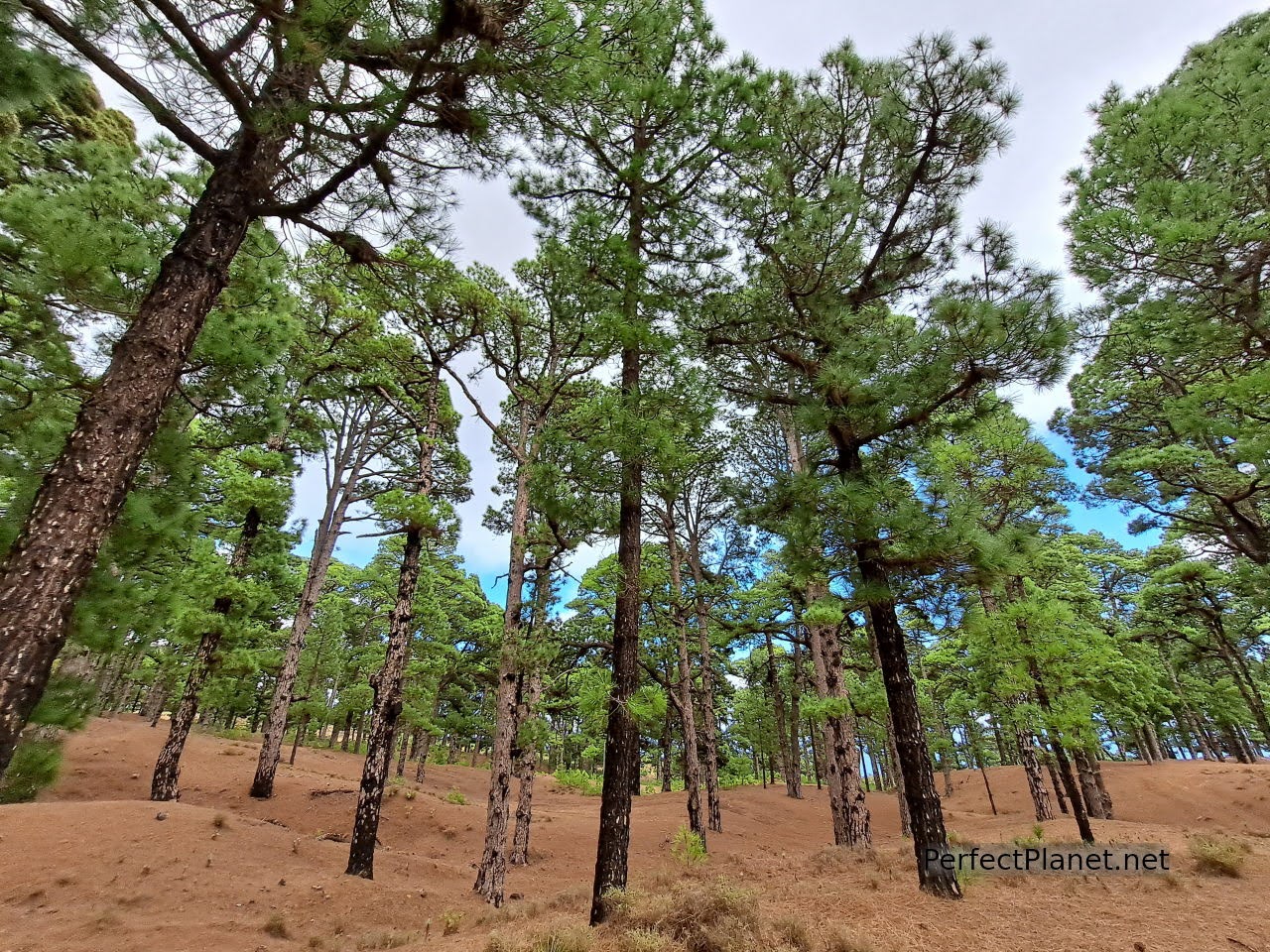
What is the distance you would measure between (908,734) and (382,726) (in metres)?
8.10

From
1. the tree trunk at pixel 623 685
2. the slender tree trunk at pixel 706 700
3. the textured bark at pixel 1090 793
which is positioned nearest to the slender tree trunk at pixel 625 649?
the tree trunk at pixel 623 685

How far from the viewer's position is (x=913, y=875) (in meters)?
6.61

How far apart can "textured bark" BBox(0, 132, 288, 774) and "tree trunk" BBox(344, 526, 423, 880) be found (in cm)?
642

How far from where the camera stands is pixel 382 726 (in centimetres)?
858

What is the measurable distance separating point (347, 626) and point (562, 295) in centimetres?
2549

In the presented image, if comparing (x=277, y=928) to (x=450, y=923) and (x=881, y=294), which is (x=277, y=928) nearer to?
(x=450, y=923)

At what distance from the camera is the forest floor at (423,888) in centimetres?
448

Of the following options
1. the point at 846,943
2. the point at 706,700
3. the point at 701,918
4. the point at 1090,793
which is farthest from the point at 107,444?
the point at 1090,793

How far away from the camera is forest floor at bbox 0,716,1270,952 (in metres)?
4.48

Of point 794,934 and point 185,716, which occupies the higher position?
point 185,716

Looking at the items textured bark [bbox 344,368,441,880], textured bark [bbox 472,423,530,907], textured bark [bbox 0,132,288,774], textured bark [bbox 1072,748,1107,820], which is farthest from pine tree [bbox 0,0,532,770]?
textured bark [bbox 1072,748,1107,820]

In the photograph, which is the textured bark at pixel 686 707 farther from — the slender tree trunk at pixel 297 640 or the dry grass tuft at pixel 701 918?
the slender tree trunk at pixel 297 640

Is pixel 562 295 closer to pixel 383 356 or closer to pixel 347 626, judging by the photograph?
pixel 383 356

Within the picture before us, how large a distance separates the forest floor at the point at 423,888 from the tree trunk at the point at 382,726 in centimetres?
40
